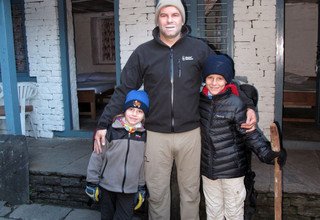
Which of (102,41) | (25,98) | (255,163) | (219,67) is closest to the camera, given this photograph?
(219,67)

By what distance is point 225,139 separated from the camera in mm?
2619

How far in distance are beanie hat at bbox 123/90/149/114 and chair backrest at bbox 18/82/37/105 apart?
333 cm

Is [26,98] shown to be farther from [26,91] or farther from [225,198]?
[225,198]

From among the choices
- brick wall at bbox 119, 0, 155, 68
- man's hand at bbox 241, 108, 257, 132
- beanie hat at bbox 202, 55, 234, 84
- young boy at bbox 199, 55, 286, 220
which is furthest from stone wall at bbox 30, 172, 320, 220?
brick wall at bbox 119, 0, 155, 68

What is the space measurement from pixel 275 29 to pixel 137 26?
73.0 inches

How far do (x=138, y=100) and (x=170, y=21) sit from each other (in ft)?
2.00

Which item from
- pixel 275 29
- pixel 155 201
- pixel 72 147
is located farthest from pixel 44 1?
pixel 155 201

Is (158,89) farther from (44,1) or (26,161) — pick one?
(44,1)

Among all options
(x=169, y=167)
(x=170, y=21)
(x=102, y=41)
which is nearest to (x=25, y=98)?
(x=169, y=167)

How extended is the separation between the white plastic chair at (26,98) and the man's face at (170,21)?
11.8ft

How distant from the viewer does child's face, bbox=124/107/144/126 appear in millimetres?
2688

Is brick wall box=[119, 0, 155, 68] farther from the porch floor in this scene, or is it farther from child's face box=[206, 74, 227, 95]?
child's face box=[206, 74, 227, 95]

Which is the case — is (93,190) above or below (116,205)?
above

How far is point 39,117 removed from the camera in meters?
5.78
